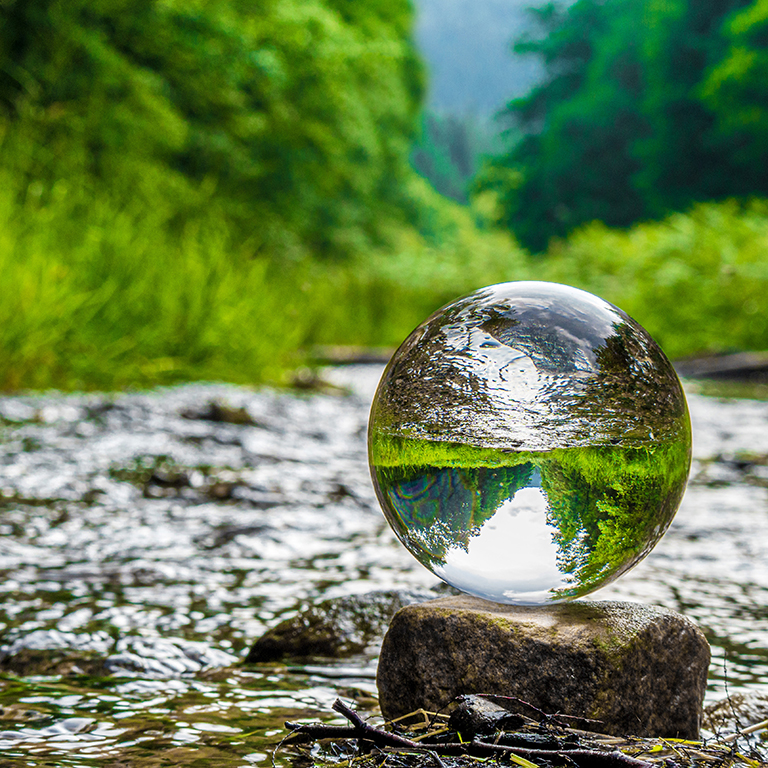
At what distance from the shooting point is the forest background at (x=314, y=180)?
8.81 metres

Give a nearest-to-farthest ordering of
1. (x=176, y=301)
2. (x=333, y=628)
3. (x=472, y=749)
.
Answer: (x=472, y=749) < (x=333, y=628) < (x=176, y=301)

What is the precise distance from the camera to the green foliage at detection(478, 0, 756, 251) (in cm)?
3841

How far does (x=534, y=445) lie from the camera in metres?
1.78

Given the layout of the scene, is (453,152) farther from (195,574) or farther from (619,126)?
(195,574)

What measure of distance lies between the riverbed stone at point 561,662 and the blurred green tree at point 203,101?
355 inches

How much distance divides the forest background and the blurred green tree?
0.25 ft

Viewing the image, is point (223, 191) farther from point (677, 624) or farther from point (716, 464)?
point (677, 624)

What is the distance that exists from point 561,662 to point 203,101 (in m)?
20.3

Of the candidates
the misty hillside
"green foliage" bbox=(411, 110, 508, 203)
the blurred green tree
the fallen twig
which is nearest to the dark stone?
the fallen twig

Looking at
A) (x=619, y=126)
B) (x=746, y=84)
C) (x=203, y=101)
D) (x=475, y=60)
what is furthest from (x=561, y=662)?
(x=475, y=60)

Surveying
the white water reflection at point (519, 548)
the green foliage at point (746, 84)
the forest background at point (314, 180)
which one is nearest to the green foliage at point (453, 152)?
the forest background at point (314, 180)

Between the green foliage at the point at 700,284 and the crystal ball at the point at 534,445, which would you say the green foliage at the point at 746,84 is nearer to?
the green foliage at the point at 700,284

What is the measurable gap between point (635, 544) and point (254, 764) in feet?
2.84

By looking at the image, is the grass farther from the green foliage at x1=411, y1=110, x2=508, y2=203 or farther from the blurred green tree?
the green foliage at x1=411, y1=110, x2=508, y2=203
